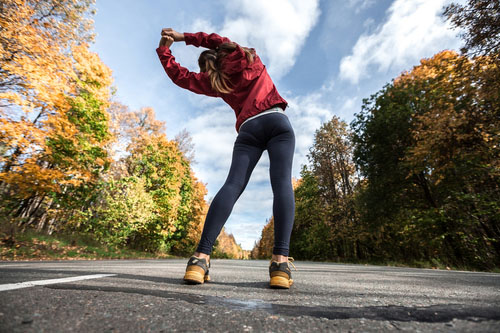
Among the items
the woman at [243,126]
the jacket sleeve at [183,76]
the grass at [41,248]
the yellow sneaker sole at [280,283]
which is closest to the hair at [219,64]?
the woman at [243,126]

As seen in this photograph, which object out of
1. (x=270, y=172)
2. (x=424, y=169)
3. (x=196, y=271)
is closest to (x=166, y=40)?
(x=270, y=172)

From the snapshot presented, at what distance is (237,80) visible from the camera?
2264 mm

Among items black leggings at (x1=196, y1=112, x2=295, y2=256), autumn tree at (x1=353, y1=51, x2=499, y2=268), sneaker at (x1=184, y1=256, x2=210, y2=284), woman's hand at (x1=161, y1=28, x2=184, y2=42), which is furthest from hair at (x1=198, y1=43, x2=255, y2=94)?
autumn tree at (x1=353, y1=51, x2=499, y2=268)

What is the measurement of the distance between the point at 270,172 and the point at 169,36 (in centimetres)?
166

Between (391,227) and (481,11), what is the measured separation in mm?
11142

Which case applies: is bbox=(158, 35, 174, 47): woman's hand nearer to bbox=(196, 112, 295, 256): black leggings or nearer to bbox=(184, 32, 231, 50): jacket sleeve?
bbox=(184, 32, 231, 50): jacket sleeve

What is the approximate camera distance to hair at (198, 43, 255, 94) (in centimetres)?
218

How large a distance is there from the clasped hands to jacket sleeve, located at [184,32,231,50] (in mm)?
71

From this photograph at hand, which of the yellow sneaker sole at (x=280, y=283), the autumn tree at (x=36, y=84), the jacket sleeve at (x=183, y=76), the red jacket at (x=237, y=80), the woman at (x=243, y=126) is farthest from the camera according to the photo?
the autumn tree at (x=36, y=84)

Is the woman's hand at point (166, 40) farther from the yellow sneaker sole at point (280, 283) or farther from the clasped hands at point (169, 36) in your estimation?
the yellow sneaker sole at point (280, 283)

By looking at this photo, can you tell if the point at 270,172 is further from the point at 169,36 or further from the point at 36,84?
the point at 36,84

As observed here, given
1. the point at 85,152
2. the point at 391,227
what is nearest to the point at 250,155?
the point at 85,152

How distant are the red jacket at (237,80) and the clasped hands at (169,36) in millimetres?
44

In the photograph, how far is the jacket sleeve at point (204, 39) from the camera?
2.26 meters
